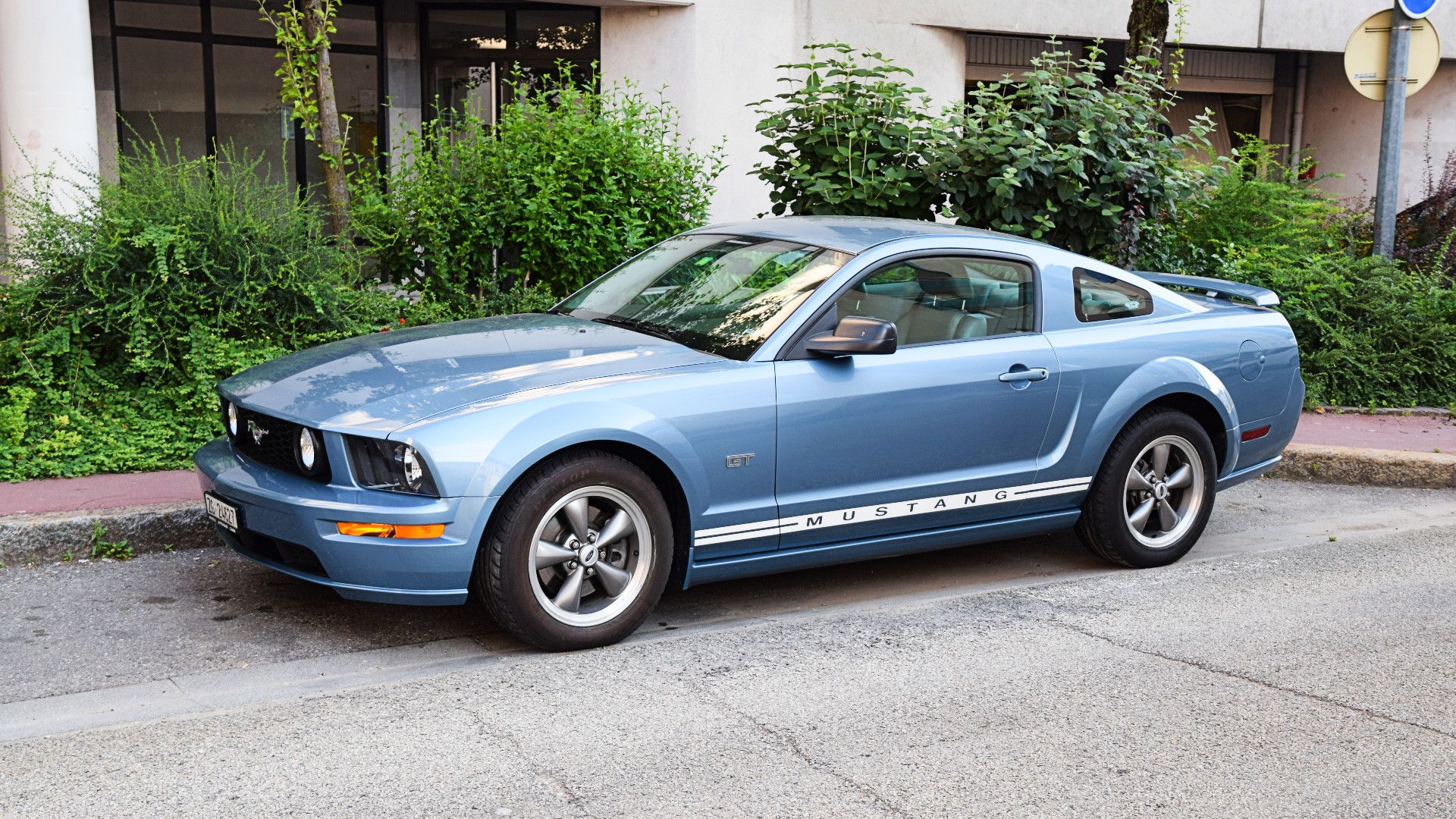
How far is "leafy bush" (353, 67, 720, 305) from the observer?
908 cm

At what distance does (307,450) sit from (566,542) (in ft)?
3.07

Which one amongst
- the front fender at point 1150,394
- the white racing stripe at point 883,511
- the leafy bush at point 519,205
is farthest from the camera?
the leafy bush at point 519,205

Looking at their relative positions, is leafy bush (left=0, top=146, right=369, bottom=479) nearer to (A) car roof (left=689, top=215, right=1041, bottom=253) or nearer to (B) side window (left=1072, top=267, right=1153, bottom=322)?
(A) car roof (left=689, top=215, right=1041, bottom=253)

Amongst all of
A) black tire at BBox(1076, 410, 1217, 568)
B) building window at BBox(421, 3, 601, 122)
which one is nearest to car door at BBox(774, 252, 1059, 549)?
black tire at BBox(1076, 410, 1217, 568)

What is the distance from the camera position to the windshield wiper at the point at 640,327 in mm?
5752

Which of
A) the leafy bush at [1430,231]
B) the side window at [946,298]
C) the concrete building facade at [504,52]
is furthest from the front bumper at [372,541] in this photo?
the leafy bush at [1430,231]

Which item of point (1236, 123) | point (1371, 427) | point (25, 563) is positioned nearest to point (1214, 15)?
point (1236, 123)

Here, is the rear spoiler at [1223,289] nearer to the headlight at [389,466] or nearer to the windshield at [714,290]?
the windshield at [714,290]

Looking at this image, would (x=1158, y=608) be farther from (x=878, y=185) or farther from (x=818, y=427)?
(x=878, y=185)

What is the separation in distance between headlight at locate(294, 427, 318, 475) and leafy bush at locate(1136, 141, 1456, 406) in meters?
6.79

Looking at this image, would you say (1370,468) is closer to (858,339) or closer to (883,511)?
(883,511)

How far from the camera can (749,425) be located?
5.29 metres

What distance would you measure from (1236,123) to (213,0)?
14.7 metres

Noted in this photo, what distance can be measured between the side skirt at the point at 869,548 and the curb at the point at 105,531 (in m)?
2.44
